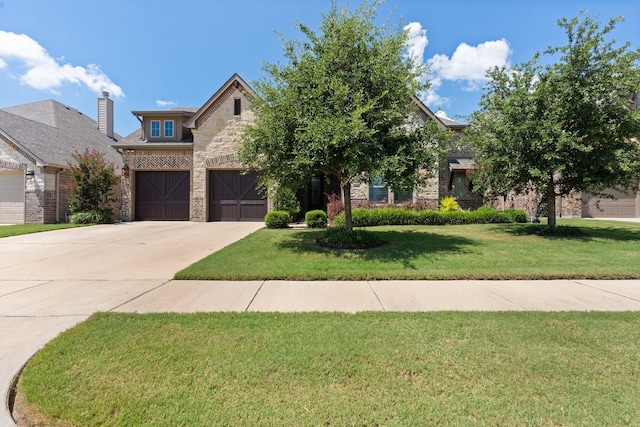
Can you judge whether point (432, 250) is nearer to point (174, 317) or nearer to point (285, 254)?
point (285, 254)

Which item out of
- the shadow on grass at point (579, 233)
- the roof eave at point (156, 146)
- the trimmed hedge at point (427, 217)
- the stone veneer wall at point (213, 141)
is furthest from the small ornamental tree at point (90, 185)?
the shadow on grass at point (579, 233)

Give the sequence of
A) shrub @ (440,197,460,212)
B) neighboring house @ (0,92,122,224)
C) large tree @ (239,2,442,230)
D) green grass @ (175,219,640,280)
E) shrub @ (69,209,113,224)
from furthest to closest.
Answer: neighboring house @ (0,92,122,224) → shrub @ (69,209,113,224) → shrub @ (440,197,460,212) → large tree @ (239,2,442,230) → green grass @ (175,219,640,280)

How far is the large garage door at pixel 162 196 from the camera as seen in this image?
1817 cm

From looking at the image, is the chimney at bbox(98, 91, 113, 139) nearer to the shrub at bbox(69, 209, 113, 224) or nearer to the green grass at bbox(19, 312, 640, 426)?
the shrub at bbox(69, 209, 113, 224)

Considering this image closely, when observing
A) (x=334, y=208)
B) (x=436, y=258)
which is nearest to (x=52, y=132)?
(x=334, y=208)

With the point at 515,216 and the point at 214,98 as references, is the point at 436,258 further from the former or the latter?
the point at 214,98

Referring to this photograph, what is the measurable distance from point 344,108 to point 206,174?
39.8 feet

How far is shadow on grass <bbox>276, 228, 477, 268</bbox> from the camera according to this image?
25.6ft

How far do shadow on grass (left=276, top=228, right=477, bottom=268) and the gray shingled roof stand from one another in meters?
15.8

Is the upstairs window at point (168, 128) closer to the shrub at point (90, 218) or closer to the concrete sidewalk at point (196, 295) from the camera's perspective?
the shrub at point (90, 218)

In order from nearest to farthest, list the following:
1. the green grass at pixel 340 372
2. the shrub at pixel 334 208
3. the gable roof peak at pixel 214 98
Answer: the green grass at pixel 340 372
the shrub at pixel 334 208
the gable roof peak at pixel 214 98

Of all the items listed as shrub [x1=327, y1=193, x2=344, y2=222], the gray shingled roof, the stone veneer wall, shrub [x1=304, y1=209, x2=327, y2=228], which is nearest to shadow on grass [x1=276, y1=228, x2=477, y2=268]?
shrub [x1=304, y1=209, x2=327, y2=228]

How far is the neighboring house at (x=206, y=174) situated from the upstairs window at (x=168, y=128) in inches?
9.2

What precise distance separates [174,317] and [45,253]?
707 cm
